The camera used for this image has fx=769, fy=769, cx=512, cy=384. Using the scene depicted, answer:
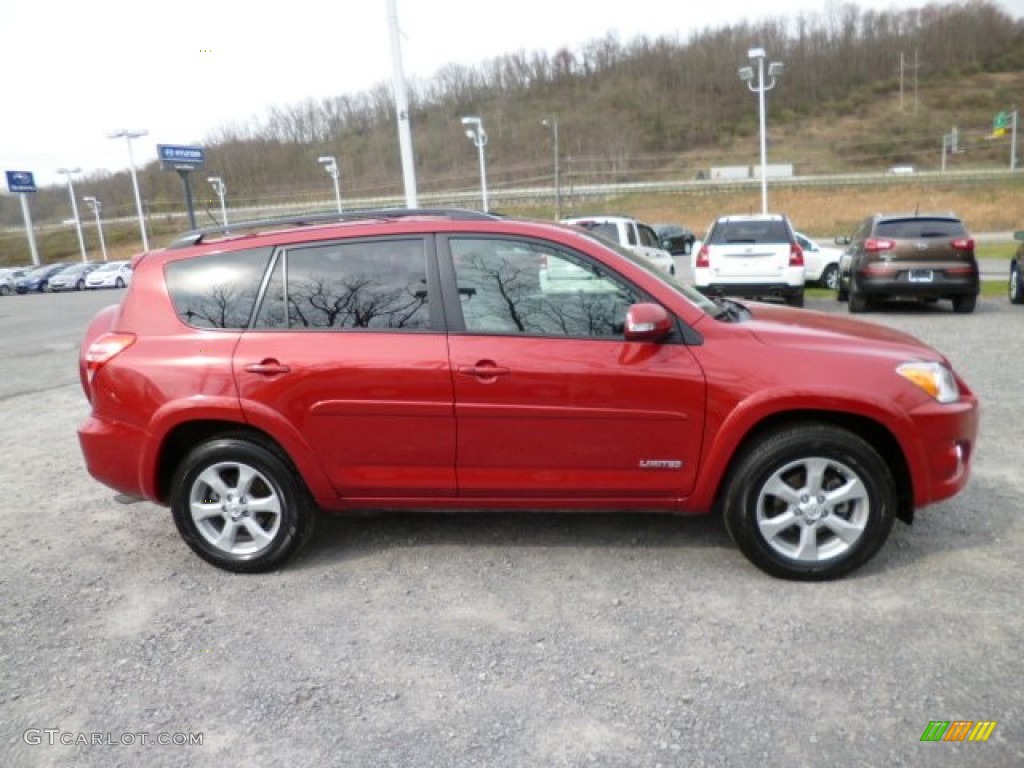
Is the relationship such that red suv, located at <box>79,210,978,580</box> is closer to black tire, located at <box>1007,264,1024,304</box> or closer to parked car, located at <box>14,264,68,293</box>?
black tire, located at <box>1007,264,1024,304</box>

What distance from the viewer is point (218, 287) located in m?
3.92

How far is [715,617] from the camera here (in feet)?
11.0

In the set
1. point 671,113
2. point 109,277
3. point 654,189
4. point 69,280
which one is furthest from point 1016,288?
point 671,113

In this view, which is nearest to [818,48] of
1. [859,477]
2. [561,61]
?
[561,61]

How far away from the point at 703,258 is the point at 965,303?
3976 millimetres

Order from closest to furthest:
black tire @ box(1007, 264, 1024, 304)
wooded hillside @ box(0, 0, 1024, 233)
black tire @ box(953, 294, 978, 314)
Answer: black tire @ box(953, 294, 978, 314)
black tire @ box(1007, 264, 1024, 304)
wooded hillside @ box(0, 0, 1024, 233)

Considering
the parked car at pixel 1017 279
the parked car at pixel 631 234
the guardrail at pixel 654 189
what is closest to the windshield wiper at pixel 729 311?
the parked car at pixel 631 234

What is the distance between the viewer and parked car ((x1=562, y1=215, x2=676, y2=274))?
537 inches

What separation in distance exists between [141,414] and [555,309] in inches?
84.1

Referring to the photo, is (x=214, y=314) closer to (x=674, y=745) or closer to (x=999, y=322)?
(x=674, y=745)

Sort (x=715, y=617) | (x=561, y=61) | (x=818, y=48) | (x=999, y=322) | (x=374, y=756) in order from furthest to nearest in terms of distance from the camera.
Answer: (x=561, y=61) < (x=818, y=48) < (x=999, y=322) < (x=715, y=617) < (x=374, y=756)

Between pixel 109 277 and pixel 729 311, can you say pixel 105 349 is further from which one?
pixel 109 277

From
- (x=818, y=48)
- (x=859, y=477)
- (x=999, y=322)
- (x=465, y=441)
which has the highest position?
(x=818, y=48)

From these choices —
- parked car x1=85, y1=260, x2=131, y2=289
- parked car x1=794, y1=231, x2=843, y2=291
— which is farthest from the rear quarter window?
parked car x1=85, y1=260, x2=131, y2=289
